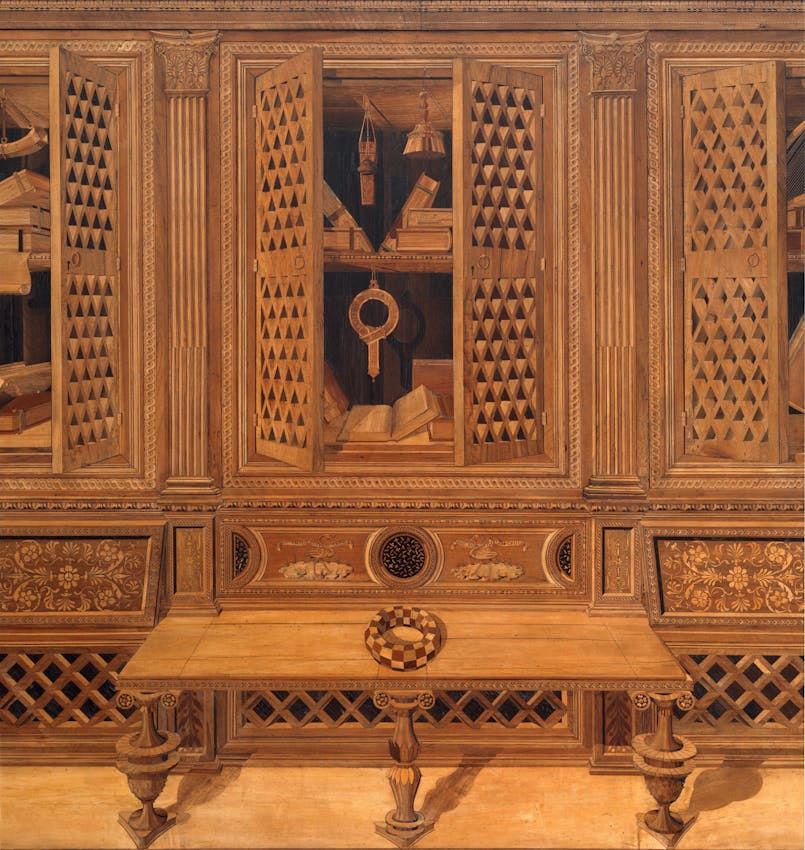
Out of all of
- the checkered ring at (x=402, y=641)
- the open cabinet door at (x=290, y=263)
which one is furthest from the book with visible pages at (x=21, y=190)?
the checkered ring at (x=402, y=641)

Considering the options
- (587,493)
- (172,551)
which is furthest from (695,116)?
(172,551)

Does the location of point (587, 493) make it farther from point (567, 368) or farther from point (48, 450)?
point (48, 450)

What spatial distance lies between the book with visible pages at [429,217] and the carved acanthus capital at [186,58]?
1073mm

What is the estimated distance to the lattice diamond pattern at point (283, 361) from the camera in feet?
13.2

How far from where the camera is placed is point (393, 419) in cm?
420

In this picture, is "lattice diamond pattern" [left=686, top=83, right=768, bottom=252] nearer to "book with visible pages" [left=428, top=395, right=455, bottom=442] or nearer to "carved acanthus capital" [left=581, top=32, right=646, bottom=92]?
"carved acanthus capital" [left=581, top=32, right=646, bottom=92]

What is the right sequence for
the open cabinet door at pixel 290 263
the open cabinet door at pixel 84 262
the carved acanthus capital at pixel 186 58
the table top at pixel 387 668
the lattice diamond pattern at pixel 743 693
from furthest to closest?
the lattice diamond pattern at pixel 743 693, the carved acanthus capital at pixel 186 58, the open cabinet door at pixel 290 263, the open cabinet door at pixel 84 262, the table top at pixel 387 668

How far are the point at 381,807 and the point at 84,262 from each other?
268 centimetres

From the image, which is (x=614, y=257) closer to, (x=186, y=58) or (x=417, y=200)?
(x=417, y=200)

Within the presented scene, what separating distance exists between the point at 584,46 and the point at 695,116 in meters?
0.59

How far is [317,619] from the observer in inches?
160

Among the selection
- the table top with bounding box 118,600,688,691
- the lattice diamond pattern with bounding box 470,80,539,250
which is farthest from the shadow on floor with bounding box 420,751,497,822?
the lattice diamond pattern with bounding box 470,80,539,250

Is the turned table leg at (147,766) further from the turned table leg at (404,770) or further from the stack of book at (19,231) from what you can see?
the stack of book at (19,231)

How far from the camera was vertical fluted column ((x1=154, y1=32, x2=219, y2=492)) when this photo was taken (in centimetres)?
406
